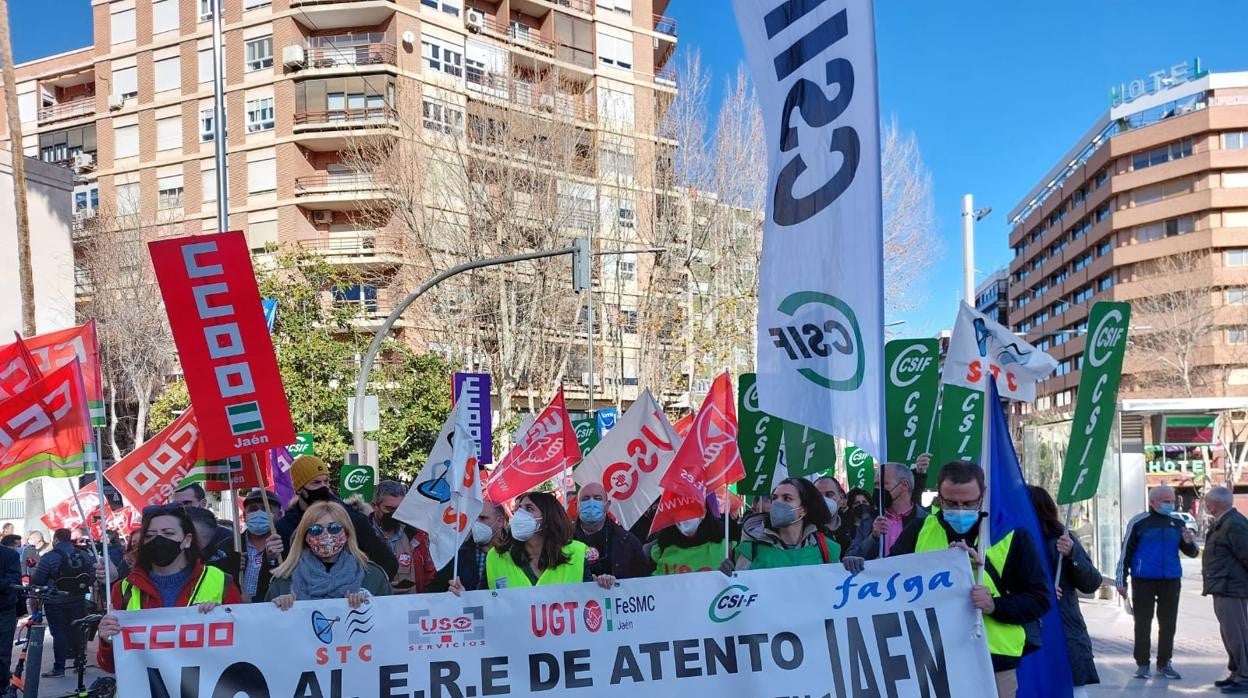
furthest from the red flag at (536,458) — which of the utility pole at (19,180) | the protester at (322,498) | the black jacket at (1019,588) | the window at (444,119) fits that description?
the window at (444,119)

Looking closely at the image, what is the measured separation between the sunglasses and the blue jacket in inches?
296

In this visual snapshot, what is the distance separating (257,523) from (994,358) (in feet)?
15.9

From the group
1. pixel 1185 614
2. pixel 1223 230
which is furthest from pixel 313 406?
pixel 1223 230

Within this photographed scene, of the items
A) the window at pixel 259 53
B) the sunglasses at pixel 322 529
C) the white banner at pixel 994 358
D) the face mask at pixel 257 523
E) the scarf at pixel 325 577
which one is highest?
the window at pixel 259 53

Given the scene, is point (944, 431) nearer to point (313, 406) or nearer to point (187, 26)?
point (313, 406)

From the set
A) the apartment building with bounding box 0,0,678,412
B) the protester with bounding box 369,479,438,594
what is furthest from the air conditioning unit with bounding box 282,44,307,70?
the protester with bounding box 369,479,438,594

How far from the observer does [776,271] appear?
5.57 metres

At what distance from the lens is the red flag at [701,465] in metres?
7.82

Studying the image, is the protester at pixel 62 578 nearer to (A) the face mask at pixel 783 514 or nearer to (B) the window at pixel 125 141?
(A) the face mask at pixel 783 514

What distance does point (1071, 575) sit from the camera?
25.1 ft

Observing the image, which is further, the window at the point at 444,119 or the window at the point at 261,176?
the window at the point at 261,176

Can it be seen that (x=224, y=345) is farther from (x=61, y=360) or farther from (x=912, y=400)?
(x=912, y=400)

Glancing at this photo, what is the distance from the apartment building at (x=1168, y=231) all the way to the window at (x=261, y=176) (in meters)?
39.0

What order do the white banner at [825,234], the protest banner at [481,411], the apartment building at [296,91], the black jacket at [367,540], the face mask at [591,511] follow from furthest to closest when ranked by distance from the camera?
1. the apartment building at [296,91]
2. the protest banner at [481,411]
3. the face mask at [591,511]
4. the black jacket at [367,540]
5. the white banner at [825,234]
